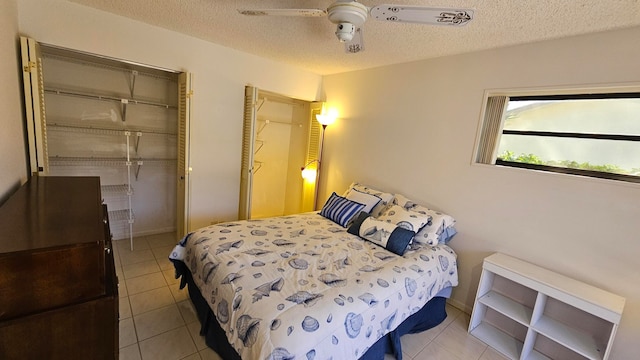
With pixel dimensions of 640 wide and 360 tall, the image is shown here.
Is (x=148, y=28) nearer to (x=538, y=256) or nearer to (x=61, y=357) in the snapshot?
(x=61, y=357)

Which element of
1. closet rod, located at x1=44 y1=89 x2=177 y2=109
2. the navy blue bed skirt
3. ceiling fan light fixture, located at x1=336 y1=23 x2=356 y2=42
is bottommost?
the navy blue bed skirt

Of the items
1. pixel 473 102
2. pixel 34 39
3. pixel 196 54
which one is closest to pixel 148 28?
pixel 196 54

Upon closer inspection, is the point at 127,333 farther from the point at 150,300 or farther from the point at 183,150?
the point at 183,150

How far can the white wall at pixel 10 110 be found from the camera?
4.95 ft

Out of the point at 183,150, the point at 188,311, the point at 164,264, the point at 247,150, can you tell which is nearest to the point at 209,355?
the point at 188,311

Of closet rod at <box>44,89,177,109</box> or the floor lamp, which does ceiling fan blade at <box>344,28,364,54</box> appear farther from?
closet rod at <box>44,89,177,109</box>

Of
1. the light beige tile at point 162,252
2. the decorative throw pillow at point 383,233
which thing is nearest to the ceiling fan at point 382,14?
the decorative throw pillow at point 383,233

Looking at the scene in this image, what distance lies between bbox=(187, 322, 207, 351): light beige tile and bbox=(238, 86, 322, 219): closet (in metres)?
2.12

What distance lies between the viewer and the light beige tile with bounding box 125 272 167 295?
7.93 ft

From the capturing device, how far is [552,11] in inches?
64.3

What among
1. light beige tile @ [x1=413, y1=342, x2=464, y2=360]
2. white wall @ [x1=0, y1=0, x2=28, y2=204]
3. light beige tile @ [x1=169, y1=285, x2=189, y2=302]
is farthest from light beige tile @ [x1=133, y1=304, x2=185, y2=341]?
light beige tile @ [x1=413, y1=342, x2=464, y2=360]

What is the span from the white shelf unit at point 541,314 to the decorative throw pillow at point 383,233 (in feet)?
2.14

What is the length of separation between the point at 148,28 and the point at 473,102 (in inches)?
124

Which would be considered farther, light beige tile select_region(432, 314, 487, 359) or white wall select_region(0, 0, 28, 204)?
light beige tile select_region(432, 314, 487, 359)
